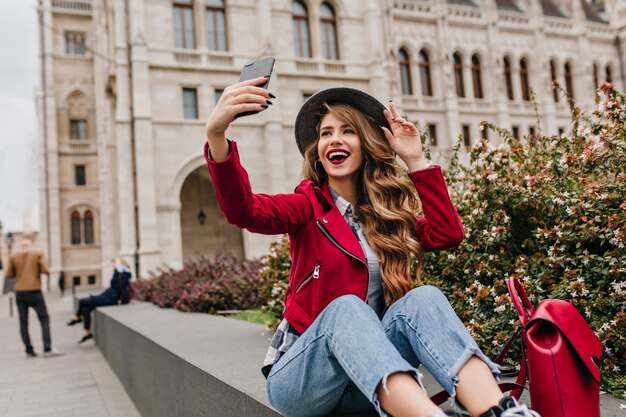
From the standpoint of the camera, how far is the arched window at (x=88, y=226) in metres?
36.8

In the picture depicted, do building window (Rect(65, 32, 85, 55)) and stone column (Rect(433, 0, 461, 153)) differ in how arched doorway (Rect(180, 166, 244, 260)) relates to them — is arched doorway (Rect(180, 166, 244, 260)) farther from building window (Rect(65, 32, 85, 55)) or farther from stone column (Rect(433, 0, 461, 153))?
building window (Rect(65, 32, 85, 55))

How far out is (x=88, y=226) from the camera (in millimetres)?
37062

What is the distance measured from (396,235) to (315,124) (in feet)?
2.46

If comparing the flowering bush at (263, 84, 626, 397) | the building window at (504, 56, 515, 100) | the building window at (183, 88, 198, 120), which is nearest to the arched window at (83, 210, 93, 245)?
the building window at (183, 88, 198, 120)

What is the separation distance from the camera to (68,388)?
23.4 feet

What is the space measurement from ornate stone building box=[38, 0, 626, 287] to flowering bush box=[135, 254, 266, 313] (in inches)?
321

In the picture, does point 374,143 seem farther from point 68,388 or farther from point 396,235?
point 68,388

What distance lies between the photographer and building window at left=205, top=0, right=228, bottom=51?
22953mm

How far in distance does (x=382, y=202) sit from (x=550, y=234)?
4.45 ft

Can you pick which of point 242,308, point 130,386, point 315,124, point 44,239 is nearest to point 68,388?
point 130,386

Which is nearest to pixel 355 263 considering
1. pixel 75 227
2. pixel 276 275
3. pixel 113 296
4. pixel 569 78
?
pixel 276 275

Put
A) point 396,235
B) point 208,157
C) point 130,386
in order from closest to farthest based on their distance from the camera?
point 208,157 < point 396,235 < point 130,386

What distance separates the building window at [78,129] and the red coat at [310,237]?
127 feet

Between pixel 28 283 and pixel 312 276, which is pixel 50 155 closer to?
pixel 28 283
